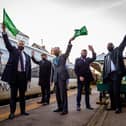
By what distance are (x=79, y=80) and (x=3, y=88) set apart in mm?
3913

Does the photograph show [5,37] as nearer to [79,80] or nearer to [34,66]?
[79,80]

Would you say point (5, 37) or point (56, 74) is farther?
point (56, 74)

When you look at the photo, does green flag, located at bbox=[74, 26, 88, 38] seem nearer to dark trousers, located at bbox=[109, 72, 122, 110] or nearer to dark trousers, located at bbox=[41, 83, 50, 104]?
dark trousers, located at bbox=[109, 72, 122, 110]

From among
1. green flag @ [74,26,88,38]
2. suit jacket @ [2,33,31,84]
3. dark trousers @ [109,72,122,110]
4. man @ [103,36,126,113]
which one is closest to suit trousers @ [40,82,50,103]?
man @ [103,36,126,113]

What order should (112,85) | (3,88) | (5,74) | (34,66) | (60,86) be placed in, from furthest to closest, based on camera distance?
1. (34,66)
2. (3,88)
3. (112,85)
4. (60,86)
5. (5,74)

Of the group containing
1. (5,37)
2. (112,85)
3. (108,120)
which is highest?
(5,37)

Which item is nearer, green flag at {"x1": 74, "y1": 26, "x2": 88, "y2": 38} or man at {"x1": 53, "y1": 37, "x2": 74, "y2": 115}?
man at {"x1": 53, "y1": 37, "x2": 74, "y2": 115}

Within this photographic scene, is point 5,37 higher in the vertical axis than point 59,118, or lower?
higher

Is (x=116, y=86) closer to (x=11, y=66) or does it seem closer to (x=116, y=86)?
(x=116, y=86)

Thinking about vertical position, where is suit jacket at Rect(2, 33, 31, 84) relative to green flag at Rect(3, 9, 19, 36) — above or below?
below

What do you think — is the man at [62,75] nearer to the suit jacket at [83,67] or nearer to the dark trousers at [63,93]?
the dark trousers at [63,93]

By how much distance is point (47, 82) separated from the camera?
1468cm

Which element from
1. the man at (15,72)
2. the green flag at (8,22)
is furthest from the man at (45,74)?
the man at (15,72)

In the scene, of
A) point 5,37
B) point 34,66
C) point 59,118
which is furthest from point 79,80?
point 34,66
